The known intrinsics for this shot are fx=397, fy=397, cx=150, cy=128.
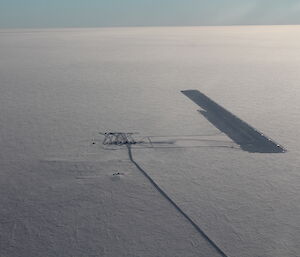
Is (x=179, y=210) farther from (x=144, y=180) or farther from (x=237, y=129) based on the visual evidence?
(x=237, y=129)

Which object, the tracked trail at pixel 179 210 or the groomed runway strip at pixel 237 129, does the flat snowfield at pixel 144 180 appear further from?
the groomed runway strip at pixel 237 129

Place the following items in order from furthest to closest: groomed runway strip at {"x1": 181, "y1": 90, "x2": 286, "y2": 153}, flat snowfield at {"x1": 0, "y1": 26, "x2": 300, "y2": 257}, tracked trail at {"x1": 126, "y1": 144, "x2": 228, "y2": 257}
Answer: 1. groomed runway strip at {"x1": 181, "y1": 90, "x2": 286, "y2": 153}
2. flat snowfield at {"x1": 0, "y1": 26, "x2": 300, "y2": 257}
3. tracked trail at {"x1": 126, "y1": 144, "x2": 228, "y2": 257}

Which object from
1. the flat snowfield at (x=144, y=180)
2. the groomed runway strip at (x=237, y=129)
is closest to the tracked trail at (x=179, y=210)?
the flat snowfield at (x=144, y=180)

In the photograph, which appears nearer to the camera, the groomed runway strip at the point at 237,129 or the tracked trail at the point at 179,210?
the tracked trail at the point at 179,210

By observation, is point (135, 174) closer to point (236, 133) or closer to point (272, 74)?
point (236, 133)

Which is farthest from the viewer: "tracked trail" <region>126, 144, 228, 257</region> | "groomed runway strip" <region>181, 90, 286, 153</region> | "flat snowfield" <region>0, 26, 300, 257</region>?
"groomed runway strip" <region>181, 90, 286, 153</region>

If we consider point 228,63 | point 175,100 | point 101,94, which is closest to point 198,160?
point 175,100

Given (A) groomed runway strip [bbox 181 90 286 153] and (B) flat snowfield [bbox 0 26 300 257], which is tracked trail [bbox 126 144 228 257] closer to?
(B) flat snowfield [bbox 0 26 300 257]

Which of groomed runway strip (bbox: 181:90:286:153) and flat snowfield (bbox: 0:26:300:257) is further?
groomed runway strip (bbox: 181:90:286:153)

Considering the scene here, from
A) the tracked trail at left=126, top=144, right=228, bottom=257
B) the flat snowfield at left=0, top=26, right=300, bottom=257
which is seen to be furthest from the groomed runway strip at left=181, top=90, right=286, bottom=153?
the tracked trail at left=126, top=144, right=228, bottom=257

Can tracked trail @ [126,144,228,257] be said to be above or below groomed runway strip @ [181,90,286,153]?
below
